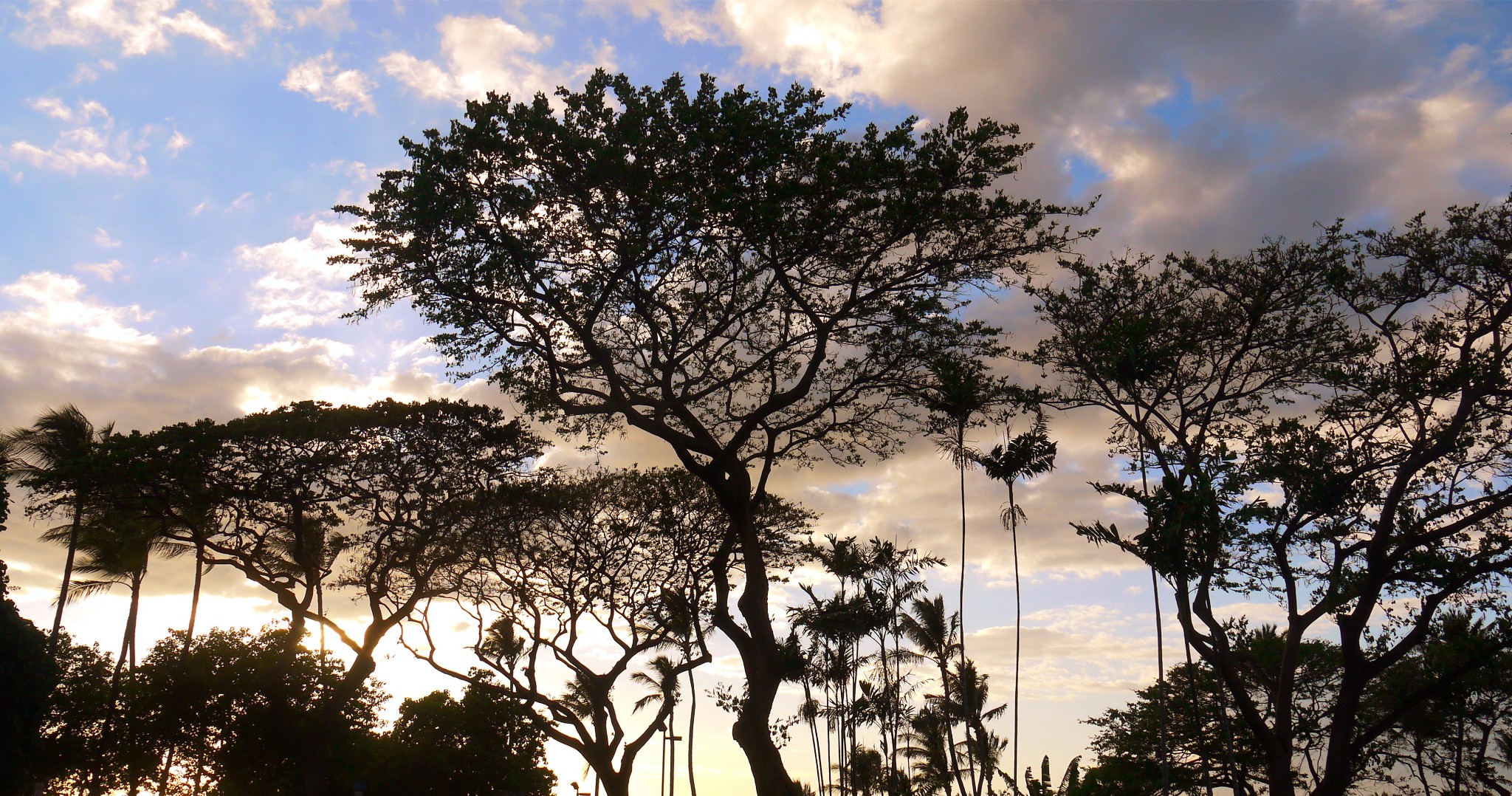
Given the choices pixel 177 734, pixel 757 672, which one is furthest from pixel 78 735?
pixel 757 672

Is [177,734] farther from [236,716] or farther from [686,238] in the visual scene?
[686,238]

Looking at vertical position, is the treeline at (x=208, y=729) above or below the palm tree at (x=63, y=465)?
below

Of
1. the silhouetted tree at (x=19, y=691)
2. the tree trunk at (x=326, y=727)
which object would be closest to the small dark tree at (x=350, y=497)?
the tree trunk at (x=326, y=727)

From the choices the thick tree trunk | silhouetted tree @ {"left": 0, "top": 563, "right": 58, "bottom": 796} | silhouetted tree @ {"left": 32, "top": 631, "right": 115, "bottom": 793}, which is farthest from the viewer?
silhouetted tree @ {"left": 32, "top": 631, "right": 115, "bottom": 793}

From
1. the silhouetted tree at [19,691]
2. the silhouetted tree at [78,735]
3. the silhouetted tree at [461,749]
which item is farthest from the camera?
the silhouetted tree at [461,749]

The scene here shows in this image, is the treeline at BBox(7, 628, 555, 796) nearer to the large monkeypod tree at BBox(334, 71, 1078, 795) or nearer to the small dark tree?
the small dark tree

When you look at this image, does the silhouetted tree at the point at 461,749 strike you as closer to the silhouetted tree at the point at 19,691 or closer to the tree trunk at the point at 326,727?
the tree trunk at the point at 326,727

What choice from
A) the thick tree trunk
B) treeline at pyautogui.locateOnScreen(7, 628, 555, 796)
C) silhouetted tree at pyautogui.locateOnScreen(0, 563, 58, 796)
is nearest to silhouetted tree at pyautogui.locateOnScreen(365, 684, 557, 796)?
treeline at pyautogui.locateOnScreen(7, 628, 555, 796)

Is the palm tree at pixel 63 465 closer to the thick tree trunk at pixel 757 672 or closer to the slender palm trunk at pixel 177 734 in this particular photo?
the slender palm trunk at pixel 177 734

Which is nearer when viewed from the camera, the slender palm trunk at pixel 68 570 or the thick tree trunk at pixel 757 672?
the thick tree trunk at pixel 757 672

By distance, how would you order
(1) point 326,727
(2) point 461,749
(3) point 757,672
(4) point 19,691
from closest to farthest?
(4) point 19,691, (3) point 757,672, (1) point 326,727, (2) point 461,749

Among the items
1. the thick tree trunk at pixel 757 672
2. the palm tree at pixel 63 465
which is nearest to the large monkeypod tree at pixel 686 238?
the thick tree trunk at pixel 757 672

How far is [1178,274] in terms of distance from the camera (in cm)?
2289

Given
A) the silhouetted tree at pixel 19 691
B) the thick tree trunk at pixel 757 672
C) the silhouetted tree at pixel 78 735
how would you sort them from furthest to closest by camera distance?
the silhouetted tree at pixel 78 735 < the thick tree trunk at pixel 757 672 < the silhouetted tree at pixel 19 691
